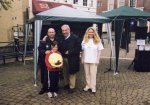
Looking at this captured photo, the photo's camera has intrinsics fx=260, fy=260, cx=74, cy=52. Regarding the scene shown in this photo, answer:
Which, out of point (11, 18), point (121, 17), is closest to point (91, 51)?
point (121, 17)

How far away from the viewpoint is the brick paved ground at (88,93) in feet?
24.3

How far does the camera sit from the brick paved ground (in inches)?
291

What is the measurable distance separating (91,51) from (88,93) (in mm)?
1334

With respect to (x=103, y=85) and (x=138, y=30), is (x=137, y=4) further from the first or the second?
(x=103, y=85)

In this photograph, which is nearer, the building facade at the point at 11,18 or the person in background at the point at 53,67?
the person in background at the point at 53,67

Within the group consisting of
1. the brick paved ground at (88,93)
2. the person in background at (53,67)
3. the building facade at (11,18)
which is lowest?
the brick paved ground at (88,93)

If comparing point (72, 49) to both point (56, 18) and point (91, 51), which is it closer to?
point (91, 51)

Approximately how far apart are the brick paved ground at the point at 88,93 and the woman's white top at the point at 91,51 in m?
1.09

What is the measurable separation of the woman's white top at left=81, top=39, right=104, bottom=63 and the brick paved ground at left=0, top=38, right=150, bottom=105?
1.09 m

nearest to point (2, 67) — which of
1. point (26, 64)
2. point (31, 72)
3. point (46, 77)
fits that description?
point (26, 64)

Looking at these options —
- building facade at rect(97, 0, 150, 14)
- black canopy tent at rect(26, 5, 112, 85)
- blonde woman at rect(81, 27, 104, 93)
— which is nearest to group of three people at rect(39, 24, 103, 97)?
blonde woman at rect(81, 27, 104, 93)

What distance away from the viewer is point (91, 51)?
7969 millimetres

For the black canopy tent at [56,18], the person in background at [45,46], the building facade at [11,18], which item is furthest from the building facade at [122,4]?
the person in background at [45,46]

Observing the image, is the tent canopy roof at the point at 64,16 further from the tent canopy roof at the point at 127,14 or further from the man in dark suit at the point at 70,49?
the tent canopy roof at the point at 127,14
